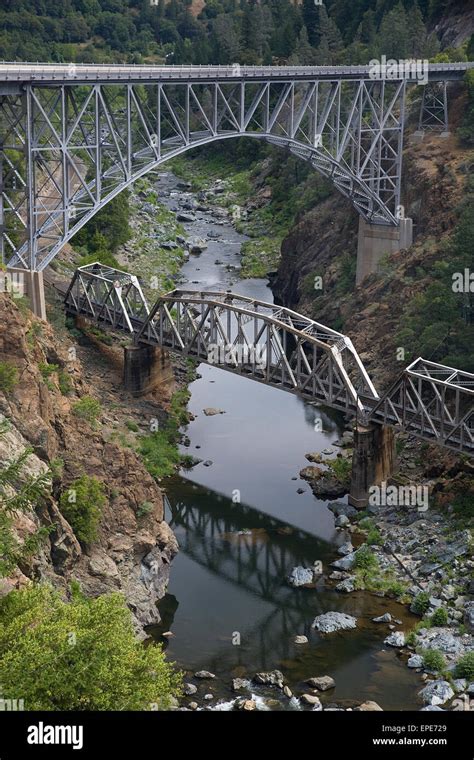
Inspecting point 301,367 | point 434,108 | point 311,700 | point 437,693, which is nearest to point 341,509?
point 301,367

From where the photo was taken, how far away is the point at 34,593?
24844 millimetres

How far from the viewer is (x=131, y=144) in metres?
51.1

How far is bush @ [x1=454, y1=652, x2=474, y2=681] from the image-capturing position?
32.1 m

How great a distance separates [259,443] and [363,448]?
8.22 m

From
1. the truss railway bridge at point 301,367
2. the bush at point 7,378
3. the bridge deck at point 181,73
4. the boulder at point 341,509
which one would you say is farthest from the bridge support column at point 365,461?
the bridge deck at point 181,73

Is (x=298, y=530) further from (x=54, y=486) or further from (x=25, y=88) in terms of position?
(x=25, y=88)

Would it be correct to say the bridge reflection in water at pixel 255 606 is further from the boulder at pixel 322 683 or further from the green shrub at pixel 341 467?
the green shrub at pixel 341 467

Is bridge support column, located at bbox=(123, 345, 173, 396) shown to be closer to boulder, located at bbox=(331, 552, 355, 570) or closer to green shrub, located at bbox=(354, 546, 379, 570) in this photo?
boulder, located at bbox=(331, 552, 355, 570)

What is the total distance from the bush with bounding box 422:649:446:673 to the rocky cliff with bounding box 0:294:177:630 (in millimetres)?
8655

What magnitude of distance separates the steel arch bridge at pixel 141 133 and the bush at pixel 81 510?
51.5 ft

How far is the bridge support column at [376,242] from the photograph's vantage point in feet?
A: 219

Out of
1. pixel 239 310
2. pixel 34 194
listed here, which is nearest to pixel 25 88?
pixel 34 194

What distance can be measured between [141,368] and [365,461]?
14.2 metres

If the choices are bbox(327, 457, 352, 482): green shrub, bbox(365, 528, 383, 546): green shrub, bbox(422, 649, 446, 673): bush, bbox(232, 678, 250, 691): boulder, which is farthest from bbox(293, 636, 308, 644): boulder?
bbox(327, 457, 352, 482): green shrub
